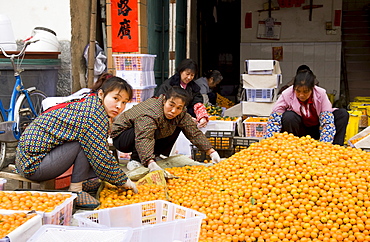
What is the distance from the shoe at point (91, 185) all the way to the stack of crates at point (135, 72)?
2199 mm

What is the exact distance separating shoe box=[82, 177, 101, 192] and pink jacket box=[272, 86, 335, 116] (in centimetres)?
229

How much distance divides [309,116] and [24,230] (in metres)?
3.42

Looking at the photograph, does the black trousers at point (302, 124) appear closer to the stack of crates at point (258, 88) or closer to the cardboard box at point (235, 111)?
the stack of crates at point (258, 88)

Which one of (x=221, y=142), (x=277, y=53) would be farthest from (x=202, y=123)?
(x=277, y=53)

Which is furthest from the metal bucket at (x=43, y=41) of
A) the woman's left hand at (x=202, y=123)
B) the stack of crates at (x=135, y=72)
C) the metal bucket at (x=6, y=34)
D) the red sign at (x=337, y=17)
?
the red sign at (x=337, y=17)

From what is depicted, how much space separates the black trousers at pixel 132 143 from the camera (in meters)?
4.43

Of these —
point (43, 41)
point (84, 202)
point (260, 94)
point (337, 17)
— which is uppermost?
point (337, 17)

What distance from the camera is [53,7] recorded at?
597 centimetres

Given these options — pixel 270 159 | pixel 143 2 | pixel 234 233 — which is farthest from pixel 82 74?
pixel 234 233

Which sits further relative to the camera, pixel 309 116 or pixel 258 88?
pixel 258 88

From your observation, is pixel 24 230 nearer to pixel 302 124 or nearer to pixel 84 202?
pixel 84 202

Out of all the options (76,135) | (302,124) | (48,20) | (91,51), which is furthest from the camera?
(91,51)

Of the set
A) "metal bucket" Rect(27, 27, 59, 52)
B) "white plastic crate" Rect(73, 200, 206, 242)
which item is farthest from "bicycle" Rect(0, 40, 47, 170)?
"white plastic crate" Rect(73, 200, 206, 242)

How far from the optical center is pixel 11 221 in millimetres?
2467
